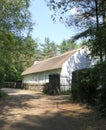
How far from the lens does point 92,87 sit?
18.6 meters

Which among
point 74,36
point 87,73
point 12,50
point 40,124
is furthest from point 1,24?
point 40,124


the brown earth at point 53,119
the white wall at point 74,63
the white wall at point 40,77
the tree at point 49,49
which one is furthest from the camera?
the tree at point 49,49

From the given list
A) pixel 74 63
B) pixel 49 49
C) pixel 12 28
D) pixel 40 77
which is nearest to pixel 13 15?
pixel 12 28

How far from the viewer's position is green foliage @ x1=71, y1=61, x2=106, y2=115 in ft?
52.5

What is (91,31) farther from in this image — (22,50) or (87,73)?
(22,50)

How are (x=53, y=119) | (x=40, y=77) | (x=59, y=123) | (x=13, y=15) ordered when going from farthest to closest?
(x=40, y=77)
(x=13, y=15)
(x=53, y=119)
(x=59, y=123)

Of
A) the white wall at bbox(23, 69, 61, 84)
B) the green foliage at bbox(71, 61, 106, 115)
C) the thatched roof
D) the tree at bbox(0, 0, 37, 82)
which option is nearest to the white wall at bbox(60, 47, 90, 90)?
the thatched roof

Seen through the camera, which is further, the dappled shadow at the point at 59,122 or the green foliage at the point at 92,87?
the green foliage at the point at 92,87

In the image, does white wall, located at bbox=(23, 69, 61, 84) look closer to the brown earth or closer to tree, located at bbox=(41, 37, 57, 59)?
the brown earth

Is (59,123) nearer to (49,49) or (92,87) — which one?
(92,87)

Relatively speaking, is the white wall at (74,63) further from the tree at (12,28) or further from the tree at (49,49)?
the tree at (49,49)

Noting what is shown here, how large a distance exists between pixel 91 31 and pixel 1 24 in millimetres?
13454

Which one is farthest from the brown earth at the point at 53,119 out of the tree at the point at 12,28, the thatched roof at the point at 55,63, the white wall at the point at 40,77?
the white wall at the point at 40,77

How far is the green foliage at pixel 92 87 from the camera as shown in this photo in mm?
16016
